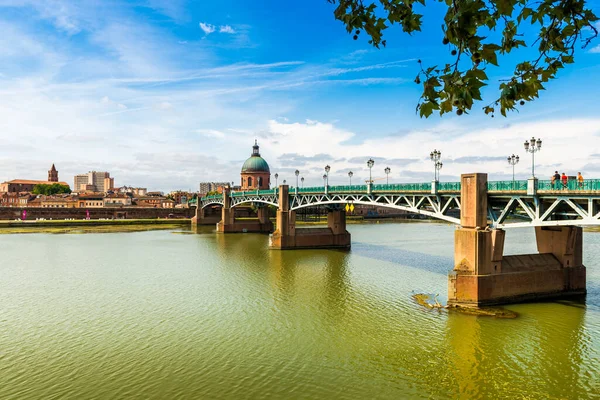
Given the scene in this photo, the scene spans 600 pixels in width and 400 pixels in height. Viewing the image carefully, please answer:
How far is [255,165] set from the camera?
463ft

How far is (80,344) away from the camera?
1997 centimetres

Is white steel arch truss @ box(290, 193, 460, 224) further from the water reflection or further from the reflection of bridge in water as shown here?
the water reflection

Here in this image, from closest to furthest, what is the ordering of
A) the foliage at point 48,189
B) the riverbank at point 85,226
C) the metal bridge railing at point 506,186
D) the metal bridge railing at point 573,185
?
the metal bridge railing at point 573,185, the metal bridge railing at point 506,186, the riverbank at point 85,226, the foliage at point 48,189

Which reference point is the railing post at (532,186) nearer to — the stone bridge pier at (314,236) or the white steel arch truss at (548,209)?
the white steel arch truss at (548,209)

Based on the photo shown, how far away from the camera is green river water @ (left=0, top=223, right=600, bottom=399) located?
1585 cm

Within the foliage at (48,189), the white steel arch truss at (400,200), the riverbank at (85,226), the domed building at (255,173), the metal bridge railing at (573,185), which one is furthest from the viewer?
the foliage at (48,189)

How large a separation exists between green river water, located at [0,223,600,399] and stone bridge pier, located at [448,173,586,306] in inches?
48.1

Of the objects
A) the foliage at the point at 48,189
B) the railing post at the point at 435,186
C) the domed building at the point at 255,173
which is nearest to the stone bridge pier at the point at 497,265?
the railing post at the point at 435,186

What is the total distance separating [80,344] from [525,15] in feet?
72.0

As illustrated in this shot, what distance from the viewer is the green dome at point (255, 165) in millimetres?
140625

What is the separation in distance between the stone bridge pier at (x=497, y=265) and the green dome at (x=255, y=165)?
115m

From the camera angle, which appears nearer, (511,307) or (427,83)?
(427,83)

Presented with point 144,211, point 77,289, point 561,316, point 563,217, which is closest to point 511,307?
point 561,316

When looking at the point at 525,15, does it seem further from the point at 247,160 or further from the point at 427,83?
the point at 247,160
